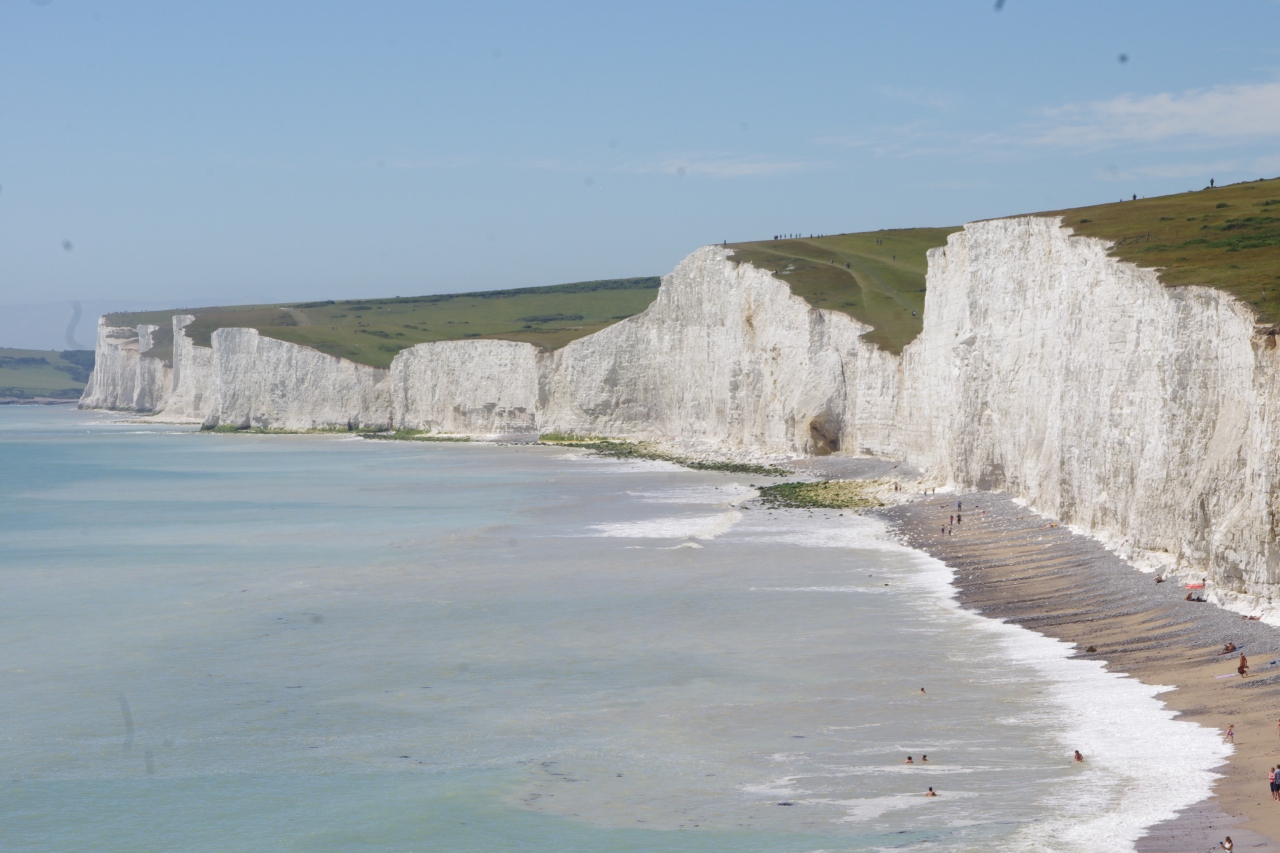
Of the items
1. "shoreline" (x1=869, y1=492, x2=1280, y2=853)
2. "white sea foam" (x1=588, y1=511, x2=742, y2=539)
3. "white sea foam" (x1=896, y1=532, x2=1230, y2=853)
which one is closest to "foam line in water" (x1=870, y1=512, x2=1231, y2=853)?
"white sea foam" (x1=896, y1=532, x2=1230, y2=853)

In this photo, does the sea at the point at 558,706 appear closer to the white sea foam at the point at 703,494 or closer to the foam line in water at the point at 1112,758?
the foam line in water at the point at 1112,758

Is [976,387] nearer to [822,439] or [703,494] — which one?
[703,494]

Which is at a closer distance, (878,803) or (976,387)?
(878,803)

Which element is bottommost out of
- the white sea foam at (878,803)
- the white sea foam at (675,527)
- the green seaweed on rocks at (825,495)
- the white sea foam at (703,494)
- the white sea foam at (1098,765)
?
the white sea foam at (878,803)

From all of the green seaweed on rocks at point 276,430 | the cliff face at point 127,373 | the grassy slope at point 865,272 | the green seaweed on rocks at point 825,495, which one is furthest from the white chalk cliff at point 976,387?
the cliff face at point 127,373

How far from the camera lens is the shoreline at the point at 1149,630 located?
47.6 feet

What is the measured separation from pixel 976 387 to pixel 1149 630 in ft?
69.7

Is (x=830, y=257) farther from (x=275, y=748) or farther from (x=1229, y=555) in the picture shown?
(x=275, y=748)

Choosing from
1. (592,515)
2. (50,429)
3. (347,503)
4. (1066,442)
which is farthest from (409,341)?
(1066,442)

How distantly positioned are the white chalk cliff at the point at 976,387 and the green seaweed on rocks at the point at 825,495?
2.51 meters

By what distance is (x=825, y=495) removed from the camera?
48344mm

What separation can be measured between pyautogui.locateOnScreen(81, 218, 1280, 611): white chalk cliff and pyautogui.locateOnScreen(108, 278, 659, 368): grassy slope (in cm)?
637

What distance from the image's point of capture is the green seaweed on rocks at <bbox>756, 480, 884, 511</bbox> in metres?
45.7

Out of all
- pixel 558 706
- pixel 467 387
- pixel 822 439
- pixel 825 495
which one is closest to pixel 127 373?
pixel 467 387
